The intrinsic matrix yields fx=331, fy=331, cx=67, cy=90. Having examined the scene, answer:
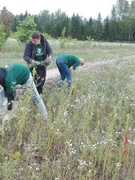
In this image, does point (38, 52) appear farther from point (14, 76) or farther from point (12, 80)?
point (12, 80)

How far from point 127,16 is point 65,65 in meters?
68.8

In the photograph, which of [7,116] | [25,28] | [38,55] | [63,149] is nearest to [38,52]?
[38,55]

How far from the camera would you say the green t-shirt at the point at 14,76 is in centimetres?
490

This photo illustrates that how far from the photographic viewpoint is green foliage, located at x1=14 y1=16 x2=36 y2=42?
27609 mm

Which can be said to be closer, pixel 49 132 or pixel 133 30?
pixel 49 132

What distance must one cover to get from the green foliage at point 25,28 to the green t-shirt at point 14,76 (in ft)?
74.5

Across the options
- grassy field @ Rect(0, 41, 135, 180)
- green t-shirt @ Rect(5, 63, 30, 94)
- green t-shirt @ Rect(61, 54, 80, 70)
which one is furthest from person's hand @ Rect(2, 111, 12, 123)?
green t-shirt @ Rect(61, 54, 80, 70)

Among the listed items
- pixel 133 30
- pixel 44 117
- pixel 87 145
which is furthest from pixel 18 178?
pixel 133 30

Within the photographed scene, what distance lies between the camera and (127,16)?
7369cm

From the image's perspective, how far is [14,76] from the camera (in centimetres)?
515

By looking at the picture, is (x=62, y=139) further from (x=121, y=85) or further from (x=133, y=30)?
(x=133, y=30)

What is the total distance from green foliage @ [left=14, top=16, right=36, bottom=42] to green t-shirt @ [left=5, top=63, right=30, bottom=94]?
22.7 meters

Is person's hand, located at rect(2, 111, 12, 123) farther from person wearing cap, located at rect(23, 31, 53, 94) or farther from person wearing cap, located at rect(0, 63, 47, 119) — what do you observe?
person wearing cap, located at rect(23, 31, 53, 94)

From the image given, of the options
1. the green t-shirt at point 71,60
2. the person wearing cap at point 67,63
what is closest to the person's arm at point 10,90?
the person wearing cap at point 67,63
